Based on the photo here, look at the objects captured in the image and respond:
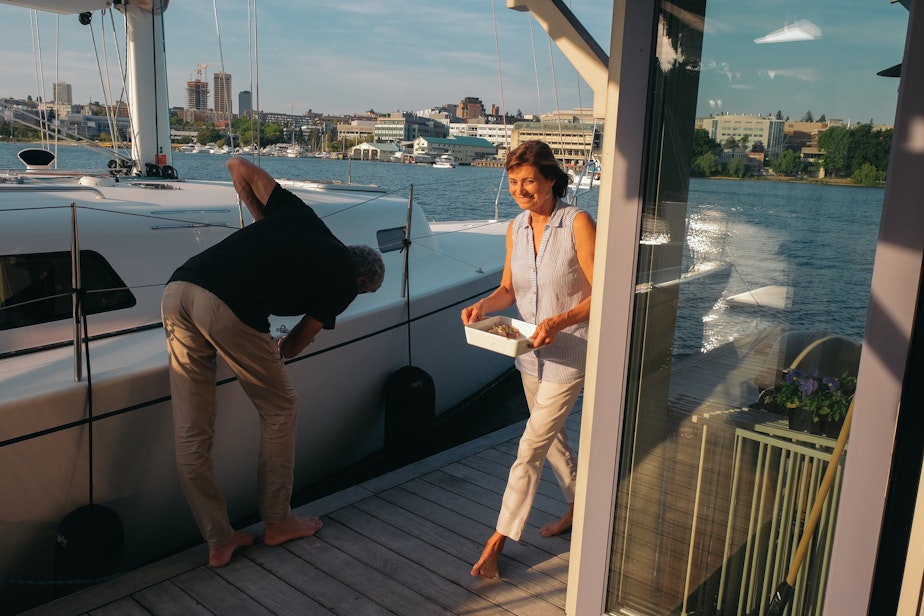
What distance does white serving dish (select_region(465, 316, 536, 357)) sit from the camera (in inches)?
124

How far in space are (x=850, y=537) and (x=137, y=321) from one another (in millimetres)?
3845

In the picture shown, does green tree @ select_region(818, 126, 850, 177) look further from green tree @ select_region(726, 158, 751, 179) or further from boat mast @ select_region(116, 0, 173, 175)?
boat mast @ select_region(116, 0, 173, 175)

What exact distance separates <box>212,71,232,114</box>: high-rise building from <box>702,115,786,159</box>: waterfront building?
544 centimetres

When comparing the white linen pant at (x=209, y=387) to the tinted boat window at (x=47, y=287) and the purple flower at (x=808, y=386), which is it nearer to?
the tinted boat window at (x=47, y=287)

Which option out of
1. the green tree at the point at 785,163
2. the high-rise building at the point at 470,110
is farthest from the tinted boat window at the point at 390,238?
the high-rise building at the point at 470,110

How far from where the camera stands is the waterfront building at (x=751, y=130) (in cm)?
238

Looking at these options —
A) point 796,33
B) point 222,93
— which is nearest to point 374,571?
point 796,33

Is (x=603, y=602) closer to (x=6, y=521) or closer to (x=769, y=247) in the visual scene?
(x=769, y=247)

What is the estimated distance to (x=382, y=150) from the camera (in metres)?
44.8

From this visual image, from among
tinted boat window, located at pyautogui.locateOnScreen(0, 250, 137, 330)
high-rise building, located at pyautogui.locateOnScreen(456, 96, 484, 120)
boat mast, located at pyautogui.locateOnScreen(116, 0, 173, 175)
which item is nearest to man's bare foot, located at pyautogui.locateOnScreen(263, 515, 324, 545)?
tinted boat window, located at pyautogui.locateOnScreen(0, 250, 137, 330)

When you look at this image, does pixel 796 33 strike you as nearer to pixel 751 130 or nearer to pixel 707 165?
pixel 751 130

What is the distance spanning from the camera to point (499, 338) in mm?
3182

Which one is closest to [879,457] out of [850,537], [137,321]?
[850,537]

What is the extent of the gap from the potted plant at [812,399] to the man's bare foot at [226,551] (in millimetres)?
2531
